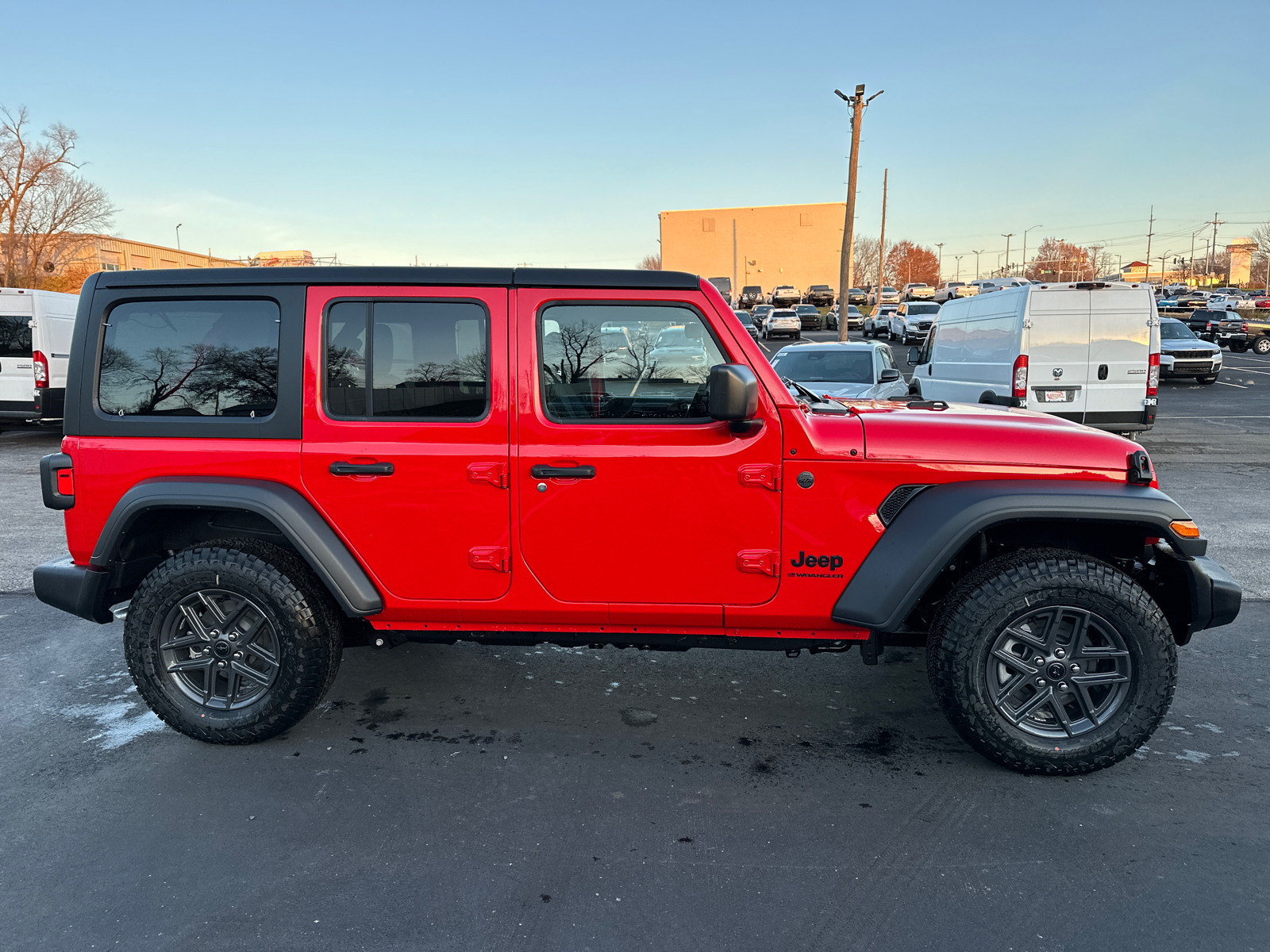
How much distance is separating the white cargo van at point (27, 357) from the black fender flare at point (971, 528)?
13122 mm

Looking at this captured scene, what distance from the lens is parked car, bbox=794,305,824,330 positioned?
152 feet

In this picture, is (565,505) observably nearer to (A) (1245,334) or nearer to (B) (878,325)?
(A) (1245,334)

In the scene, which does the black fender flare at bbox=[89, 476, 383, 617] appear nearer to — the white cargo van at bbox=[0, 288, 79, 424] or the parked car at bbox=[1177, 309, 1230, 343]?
the white cargo van at bbox=[0, 288, 79, 424]

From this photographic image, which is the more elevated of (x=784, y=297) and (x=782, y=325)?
(x=784, y=297)

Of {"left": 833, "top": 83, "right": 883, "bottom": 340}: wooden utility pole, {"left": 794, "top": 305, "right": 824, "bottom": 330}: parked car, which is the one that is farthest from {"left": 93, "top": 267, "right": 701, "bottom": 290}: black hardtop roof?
{"left": 794, "top": 305, "right": 824, "bottom": 330}: parked car

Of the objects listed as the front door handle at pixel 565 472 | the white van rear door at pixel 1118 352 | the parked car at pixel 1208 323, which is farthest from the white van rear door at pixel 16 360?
the parked car at pixel 1208 323

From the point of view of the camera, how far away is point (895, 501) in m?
3.34

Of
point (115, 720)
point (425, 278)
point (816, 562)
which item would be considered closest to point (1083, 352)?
point (816, 562)

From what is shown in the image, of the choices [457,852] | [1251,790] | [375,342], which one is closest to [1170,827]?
[1251,790]

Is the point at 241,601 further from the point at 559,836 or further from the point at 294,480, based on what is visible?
the point at 559,836

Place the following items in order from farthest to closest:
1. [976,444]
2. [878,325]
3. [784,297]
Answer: [784,297]
[878,325]
[976,444]

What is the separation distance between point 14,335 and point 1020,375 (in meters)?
14.0

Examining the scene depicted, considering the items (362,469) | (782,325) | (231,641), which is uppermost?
(782,325)

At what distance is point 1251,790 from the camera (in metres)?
3.22
